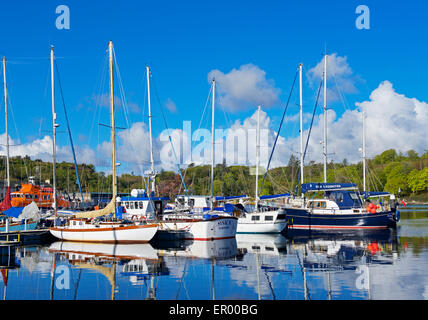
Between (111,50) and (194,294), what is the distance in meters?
28.4

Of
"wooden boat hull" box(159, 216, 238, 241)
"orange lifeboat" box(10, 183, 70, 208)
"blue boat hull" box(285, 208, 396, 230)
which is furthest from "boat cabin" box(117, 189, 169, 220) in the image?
"orange lifeboat" box(10, 183, 70, 208)

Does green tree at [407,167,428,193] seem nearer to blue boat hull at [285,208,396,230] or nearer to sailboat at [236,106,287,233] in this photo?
blue boat hull at [285,208,396,230]

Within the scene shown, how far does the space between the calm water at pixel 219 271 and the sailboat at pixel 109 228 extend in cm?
→ 116

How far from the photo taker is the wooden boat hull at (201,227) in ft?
134

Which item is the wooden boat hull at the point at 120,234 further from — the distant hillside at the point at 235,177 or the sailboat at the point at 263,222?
the distant hillside at the point at 235,177

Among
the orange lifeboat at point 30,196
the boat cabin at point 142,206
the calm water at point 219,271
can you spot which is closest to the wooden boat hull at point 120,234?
the calm water at point 219,271

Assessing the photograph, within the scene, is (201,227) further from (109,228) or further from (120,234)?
(109,228)

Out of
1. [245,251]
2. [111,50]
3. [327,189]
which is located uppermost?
[111,50]

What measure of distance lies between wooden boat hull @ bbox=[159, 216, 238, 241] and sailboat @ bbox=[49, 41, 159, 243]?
280cm

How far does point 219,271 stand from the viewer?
2425cm

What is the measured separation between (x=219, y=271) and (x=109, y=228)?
16001 millimetres

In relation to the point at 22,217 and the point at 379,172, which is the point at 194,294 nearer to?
the point at 22,217

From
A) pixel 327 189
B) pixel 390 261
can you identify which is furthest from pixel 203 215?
pixel 390 261

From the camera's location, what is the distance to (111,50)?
40.8 meters
